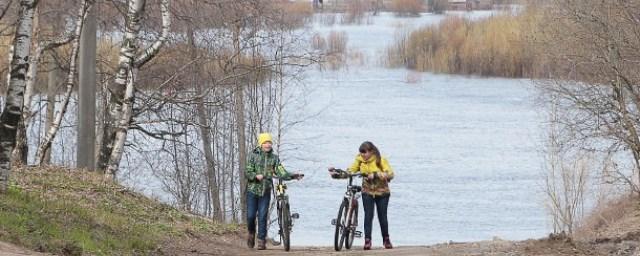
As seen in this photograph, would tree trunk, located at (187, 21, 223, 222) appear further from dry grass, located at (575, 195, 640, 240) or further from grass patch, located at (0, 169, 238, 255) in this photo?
grass patch, located at (0, 169, 238, 255)

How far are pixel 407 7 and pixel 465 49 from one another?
27.2m

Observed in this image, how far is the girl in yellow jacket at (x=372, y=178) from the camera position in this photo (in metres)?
14.2

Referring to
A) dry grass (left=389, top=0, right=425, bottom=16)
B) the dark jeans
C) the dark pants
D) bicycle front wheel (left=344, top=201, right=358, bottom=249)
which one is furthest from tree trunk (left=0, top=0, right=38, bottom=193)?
dry grass (left=389, top=0, right=425, bottom=16)

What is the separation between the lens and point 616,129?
26922 mm

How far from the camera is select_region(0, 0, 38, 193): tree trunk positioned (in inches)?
464

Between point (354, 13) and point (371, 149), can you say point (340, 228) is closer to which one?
point (371, 149)

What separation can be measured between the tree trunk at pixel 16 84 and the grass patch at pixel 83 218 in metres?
0.51

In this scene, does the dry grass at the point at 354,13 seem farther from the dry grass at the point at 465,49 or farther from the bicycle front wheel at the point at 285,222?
the bicycle front wheel at the point at 285,222

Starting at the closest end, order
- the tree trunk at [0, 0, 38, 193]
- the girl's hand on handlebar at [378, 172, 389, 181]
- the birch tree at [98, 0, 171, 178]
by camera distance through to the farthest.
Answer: the tree trunk at [0, 0, 38, 193]
the girl's hand on handlebar at [378, 172, 389, 181]
the birch tree at [98, 0, 171, 178]

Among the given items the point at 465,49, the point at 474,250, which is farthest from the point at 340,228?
the point at 465,49

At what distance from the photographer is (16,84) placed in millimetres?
11875

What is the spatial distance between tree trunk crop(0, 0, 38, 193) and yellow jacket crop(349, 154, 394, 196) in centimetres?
413

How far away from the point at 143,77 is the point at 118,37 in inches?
246

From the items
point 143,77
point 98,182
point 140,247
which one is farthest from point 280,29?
point 140,247
